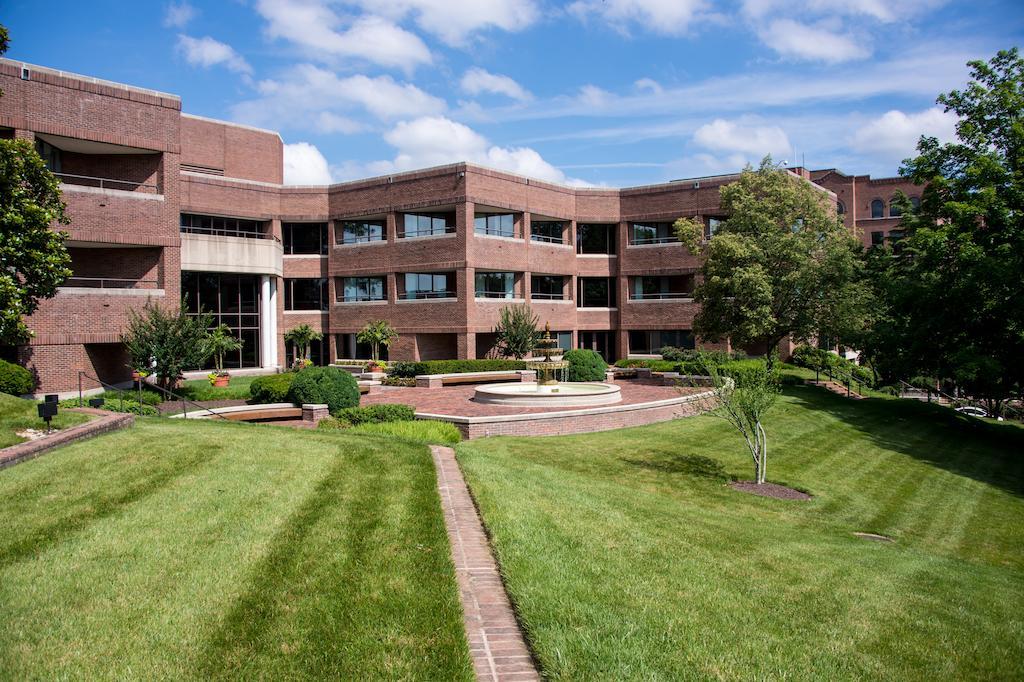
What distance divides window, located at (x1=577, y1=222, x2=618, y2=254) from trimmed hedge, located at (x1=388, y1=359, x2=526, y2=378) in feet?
39.5

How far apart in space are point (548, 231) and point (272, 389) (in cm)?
2439

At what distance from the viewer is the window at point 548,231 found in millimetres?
41675

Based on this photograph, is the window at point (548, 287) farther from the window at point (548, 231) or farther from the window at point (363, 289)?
the window at point (363, 289)

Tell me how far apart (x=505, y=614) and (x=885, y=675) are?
3.08 metres

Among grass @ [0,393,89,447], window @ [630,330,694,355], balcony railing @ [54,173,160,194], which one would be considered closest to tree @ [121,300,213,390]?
balcony railing @ [54,173,160,194]

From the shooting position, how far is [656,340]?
42.8m

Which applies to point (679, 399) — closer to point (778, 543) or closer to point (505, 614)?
point (778, 543)

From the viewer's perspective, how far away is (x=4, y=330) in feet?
56.6

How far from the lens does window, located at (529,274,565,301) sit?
41500 millimetres

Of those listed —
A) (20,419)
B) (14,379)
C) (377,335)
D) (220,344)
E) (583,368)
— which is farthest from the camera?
(377,335)

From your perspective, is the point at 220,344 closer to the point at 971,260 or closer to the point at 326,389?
the point at 326,389

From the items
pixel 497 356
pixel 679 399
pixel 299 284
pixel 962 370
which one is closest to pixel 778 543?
pixel 679 399

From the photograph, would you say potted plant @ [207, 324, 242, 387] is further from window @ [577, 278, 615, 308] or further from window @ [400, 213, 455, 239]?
window @ [577, 278, 615, 308]

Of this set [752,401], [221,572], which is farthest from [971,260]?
[221,572]
